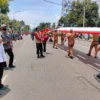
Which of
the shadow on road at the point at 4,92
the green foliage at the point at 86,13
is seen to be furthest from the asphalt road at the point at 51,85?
the green foliage at the point at 86,13

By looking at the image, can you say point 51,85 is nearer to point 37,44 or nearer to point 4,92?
point 4,92

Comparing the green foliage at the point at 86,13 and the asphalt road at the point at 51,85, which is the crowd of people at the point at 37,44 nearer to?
the asphalt road at the point at 51,85

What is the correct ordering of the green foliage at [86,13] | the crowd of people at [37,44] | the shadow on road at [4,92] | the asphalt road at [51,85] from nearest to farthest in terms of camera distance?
the asphalt road at [51,85] < the shadow on road at [4,92] < the crowd of people at [37,44] < the green foliage at [86,13]

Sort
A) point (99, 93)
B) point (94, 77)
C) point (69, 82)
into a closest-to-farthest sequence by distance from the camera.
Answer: point (99, 93) < point (69, 82) < point (94, 77)

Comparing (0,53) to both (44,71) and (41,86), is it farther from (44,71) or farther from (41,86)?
(44,71)

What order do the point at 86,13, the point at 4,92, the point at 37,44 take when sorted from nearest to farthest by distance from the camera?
the point at 4,92, the point at 37,44, the point at 86,13

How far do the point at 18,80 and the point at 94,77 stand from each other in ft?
8.73

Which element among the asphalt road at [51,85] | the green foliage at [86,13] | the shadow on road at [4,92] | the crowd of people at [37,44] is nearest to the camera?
the asphalt road at [51,85]

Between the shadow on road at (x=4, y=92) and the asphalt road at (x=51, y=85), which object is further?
the shadow on road at (x=4, y=92)

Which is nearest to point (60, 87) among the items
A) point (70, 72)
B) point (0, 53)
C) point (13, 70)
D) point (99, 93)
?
point (99, 93)

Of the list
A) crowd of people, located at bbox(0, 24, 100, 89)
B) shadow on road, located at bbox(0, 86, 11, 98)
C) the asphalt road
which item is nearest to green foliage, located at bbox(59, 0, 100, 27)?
crowd of people, located at bbox(0, 24, 100, 89)

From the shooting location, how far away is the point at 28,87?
8.96 m

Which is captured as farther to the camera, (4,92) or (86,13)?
(86,13)

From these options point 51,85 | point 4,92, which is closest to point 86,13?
point 51,85
